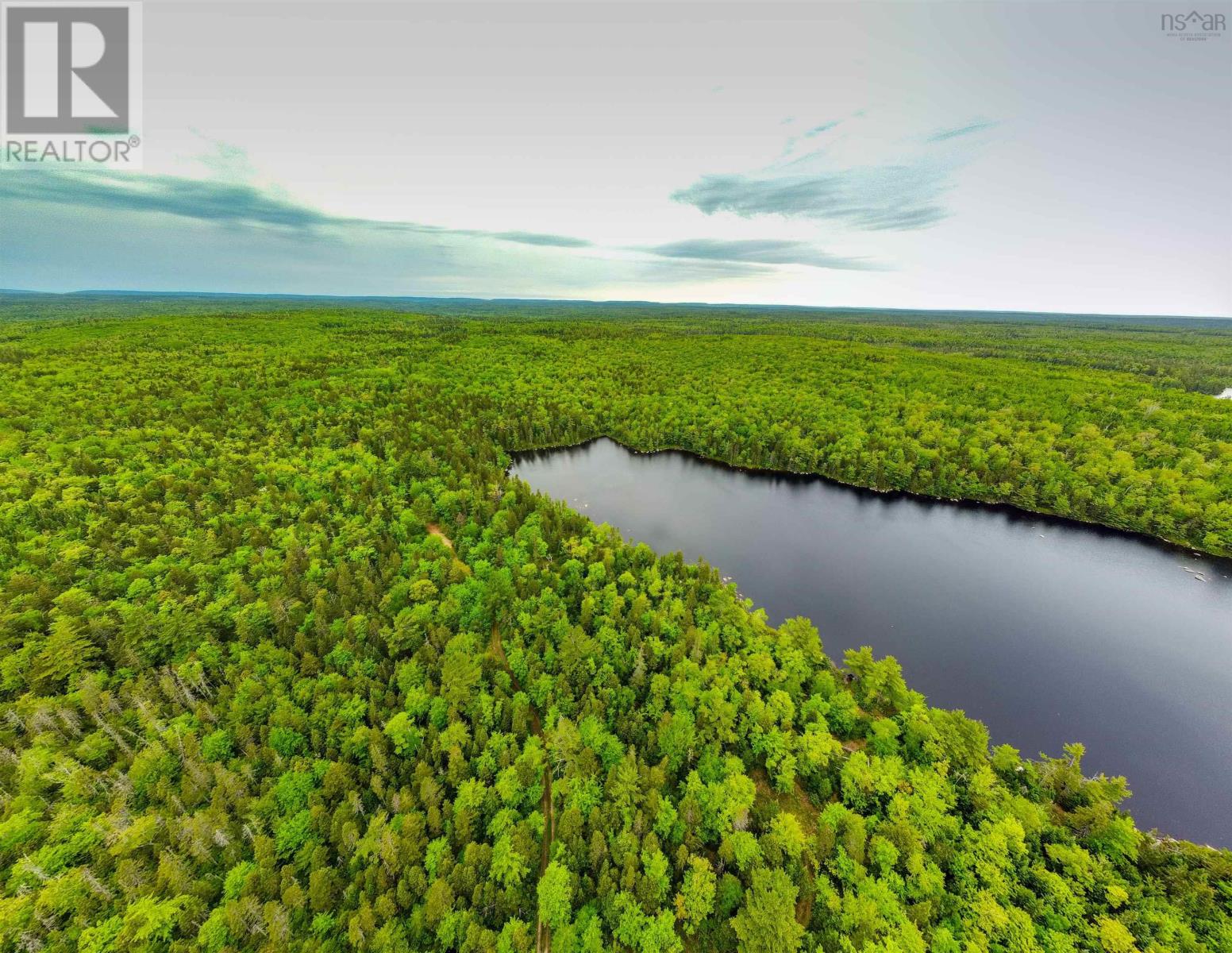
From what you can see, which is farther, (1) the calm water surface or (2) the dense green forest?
(1) the calm water surface

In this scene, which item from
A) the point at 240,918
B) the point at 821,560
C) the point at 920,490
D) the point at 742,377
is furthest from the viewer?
the point at 742,377

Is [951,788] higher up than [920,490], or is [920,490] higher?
[920,490]

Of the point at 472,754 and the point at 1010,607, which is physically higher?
the point at 1010,607

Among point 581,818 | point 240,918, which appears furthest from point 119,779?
point 581,818

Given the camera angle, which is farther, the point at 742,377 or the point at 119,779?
the point at 742,377

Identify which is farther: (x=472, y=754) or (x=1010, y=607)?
(x=1010, y=607)

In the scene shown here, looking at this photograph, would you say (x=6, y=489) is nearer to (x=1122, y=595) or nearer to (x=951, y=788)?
(x=951, y=788)

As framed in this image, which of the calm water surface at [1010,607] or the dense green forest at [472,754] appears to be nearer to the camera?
the dense green forest at [472,754]

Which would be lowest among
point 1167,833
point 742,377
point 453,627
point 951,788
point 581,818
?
point 1167,833
